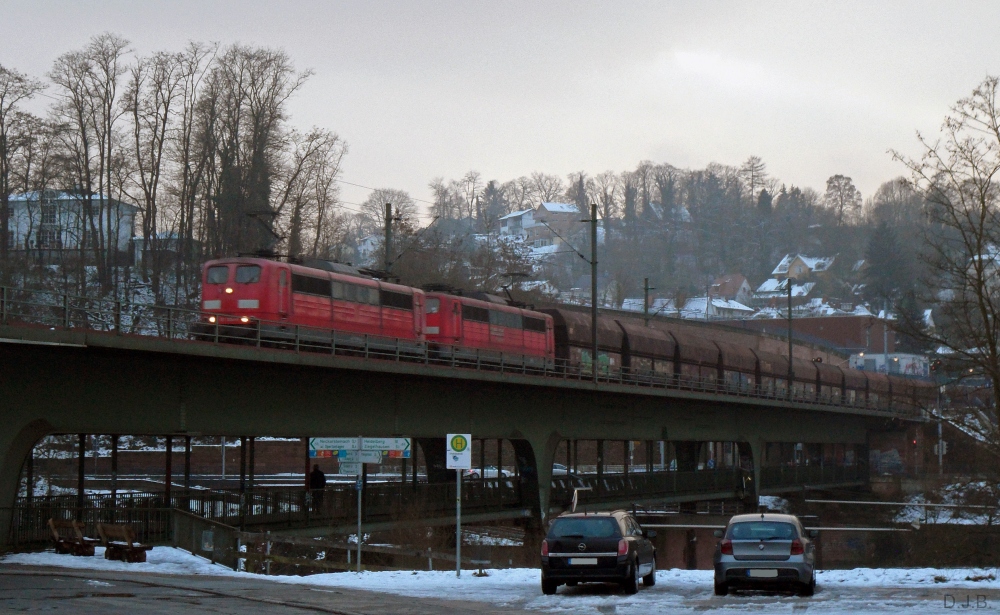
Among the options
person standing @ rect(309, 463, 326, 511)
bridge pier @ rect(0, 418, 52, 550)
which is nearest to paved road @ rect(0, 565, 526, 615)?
bridge pier @ rect(0, 418, 52, 550)

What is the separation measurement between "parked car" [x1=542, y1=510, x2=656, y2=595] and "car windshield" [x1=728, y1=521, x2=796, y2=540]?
1894 mm

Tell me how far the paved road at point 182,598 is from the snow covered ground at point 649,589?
3.74ft

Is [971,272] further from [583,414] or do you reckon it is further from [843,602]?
[583,414]

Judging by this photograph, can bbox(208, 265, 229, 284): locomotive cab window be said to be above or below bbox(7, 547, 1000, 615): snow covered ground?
above

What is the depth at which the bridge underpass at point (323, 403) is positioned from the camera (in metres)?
24.6

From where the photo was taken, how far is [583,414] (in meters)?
47.8

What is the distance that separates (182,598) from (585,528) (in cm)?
709

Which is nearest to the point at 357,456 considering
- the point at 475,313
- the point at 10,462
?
the point at 10,462

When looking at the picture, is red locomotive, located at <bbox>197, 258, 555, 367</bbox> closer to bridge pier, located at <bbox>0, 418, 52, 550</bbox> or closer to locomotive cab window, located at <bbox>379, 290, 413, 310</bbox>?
locomotive cab window, located at <bbox>379, 290, 413, 310</bbox>

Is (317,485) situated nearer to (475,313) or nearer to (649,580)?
(475,313)

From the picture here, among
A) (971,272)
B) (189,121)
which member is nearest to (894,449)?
(189,121)

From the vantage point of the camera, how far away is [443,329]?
150 feet

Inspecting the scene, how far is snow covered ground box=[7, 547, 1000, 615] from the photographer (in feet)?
55.9

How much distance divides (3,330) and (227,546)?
6.80 m
